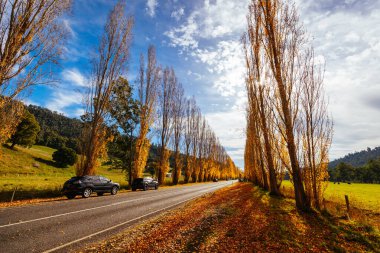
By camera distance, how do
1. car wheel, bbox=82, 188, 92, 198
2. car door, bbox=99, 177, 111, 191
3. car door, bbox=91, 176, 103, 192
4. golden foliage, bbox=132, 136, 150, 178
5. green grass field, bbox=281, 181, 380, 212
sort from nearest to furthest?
car wheel, bbox=82, 188, 92, 198, green grass field, bbox=281, 181, 380, 212, car door, bbox=91, 176, 103, 192, car door, bbox=99, 177, 111, 191, golden foliage, bbox=132, 136, 150, 178

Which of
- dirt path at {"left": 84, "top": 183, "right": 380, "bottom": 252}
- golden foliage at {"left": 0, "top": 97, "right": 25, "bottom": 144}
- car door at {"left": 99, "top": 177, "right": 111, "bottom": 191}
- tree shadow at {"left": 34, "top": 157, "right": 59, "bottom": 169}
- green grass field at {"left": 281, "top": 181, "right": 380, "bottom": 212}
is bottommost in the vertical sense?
green grass field at {"left": 281, "top": 181, "right": 380, "bottom": 212}

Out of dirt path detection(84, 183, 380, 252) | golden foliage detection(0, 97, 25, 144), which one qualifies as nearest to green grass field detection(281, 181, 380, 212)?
dirt path detection(84, 183, 380, 252)

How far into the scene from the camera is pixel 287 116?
10.2 m

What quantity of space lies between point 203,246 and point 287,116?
24.1 ft

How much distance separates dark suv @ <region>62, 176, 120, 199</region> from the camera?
15.5 metres

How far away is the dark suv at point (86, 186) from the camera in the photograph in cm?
1554

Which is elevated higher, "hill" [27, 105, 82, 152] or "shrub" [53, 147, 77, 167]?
"hill" [27, 105, 82, 152]

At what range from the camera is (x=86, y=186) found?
1642cm

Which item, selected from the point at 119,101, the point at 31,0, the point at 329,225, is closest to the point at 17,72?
the point at 31,0

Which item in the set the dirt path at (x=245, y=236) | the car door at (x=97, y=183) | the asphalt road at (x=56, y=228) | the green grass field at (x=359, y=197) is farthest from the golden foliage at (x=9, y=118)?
the green grass field at (x=359, y=197)

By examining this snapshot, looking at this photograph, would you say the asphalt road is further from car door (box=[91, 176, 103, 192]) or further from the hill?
the hill

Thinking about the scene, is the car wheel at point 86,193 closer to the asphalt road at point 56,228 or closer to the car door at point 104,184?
the car door at point 104,184

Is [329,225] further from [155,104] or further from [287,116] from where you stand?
[155,104]

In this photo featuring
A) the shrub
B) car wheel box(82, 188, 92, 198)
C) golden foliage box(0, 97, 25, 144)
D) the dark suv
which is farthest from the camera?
the shrub
